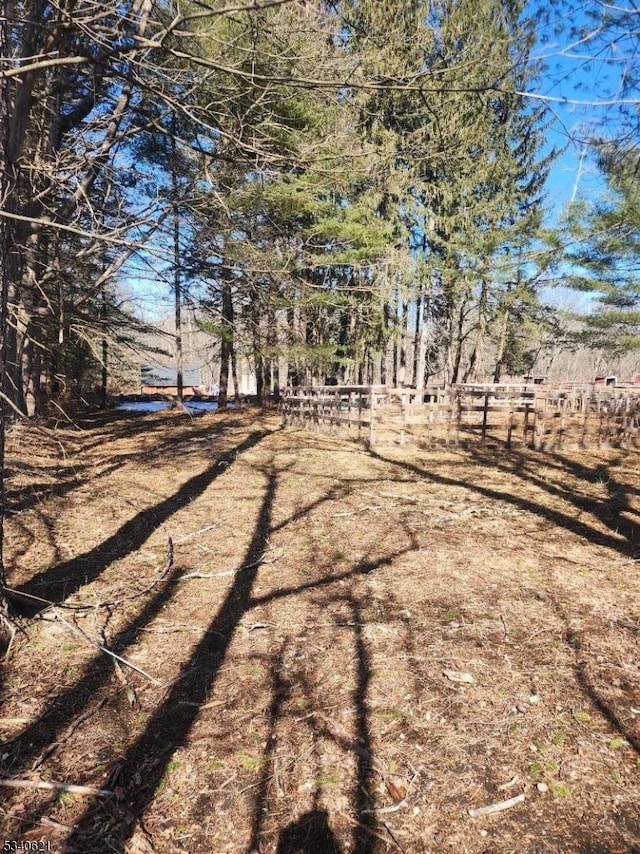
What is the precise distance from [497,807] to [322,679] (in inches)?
44.8

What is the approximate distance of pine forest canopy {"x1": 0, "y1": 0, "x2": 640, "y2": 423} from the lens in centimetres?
346

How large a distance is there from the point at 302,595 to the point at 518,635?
1.64m

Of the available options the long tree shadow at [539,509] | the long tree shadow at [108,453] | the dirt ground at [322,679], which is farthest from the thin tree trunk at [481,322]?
the dirt ground at [322,679]

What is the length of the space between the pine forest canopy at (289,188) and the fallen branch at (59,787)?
2344 millimetres

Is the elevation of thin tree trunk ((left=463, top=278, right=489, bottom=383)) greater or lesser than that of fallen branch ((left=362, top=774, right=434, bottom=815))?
greater

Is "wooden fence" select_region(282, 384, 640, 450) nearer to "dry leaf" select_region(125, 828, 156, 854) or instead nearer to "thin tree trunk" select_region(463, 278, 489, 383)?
"dry leaf" select_region(125, 828, 156, 854)

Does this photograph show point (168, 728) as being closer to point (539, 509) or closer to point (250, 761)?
point (250, 761)

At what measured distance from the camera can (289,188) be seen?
1070cm

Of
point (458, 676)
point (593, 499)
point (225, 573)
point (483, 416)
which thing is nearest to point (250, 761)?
point (458, 676)

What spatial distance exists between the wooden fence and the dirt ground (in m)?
4.97

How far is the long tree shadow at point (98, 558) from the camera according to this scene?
3.89 metres

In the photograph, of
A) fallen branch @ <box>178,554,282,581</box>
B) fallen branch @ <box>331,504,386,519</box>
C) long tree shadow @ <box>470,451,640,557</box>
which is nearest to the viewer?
fallen branch @ <box>178,554,282,581</box>

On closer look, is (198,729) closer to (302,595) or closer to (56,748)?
(56,748)

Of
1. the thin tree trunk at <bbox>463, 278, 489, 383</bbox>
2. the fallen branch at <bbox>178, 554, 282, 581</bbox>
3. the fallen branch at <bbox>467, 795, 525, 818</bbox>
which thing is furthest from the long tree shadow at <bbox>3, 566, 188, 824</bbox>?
the thin tree trunk at <bbox>463, 278, 489, 383</bbox>
